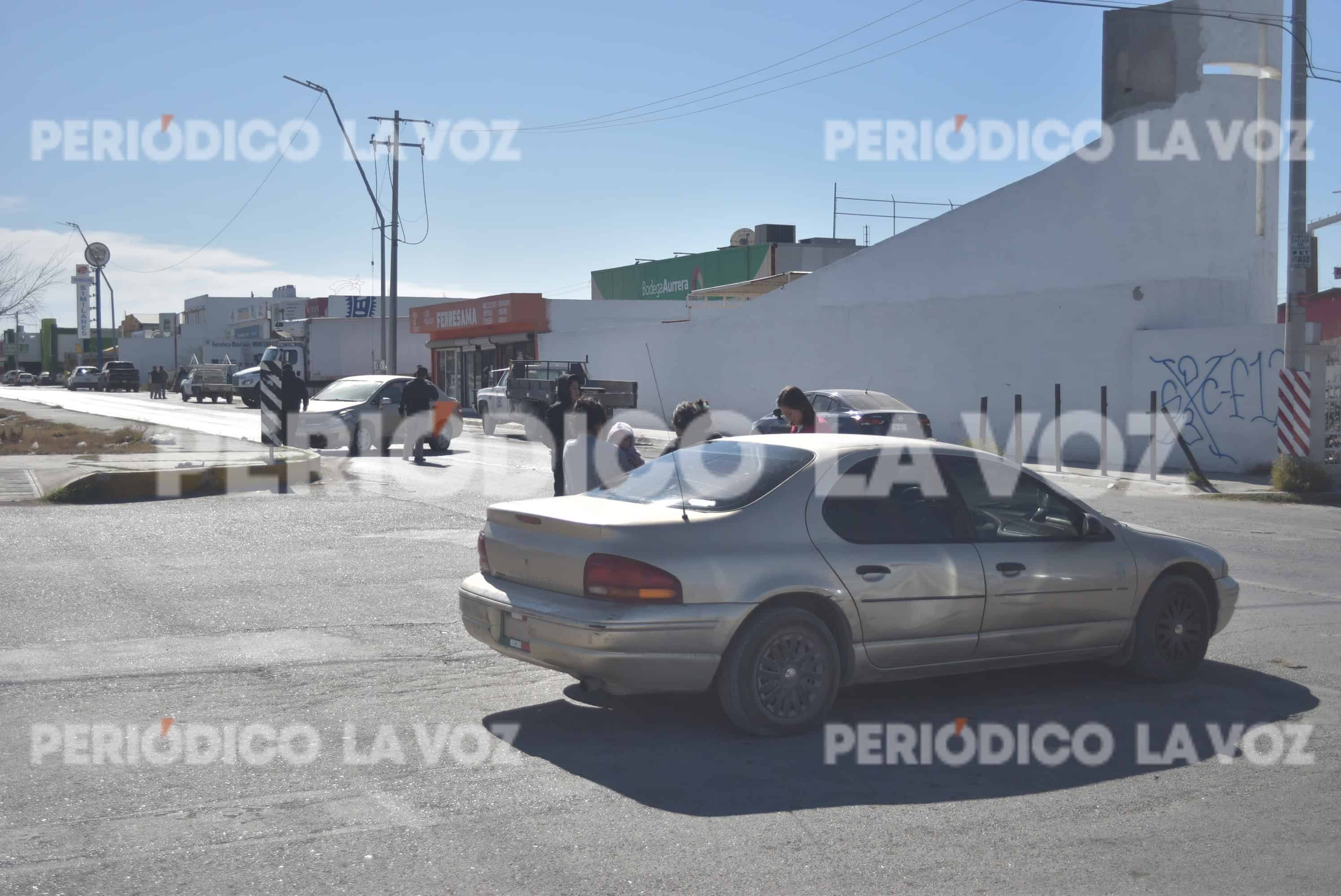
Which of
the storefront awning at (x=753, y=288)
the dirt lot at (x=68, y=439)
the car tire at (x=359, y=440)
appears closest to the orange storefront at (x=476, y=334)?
the storefront awning at (x=753, y=288)

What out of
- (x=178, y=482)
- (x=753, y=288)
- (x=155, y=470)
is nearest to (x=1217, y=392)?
(x=178, y=482)

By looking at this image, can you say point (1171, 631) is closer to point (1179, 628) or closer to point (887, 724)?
point (1179, 628)

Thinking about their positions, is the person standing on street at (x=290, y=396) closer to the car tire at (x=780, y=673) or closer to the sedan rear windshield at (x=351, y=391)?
the sedan rear windshield at (x=351, y=391)

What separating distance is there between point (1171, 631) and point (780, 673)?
8.42ft

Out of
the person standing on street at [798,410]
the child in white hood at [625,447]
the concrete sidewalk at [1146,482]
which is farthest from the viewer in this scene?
the concrete sidewalk at [1146,482]

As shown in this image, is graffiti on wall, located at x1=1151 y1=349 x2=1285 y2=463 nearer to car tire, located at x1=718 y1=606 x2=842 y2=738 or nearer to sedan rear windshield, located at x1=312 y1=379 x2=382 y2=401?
sedan rear windshield, located at x1=312 y1=379 x2=382 y2=401

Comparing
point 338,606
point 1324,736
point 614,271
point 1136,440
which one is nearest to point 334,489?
point 338,606

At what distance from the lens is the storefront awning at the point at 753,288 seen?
40.1 meters

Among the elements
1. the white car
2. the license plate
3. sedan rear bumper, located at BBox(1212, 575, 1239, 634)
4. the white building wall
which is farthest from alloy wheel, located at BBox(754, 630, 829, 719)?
the white car

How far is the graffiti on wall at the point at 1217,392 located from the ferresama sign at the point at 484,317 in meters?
28.8

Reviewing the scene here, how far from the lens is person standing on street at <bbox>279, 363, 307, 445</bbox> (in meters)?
23.2

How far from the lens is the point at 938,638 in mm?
6273

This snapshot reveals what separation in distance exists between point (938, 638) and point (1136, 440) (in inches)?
781

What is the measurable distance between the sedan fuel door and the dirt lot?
16912 mm
